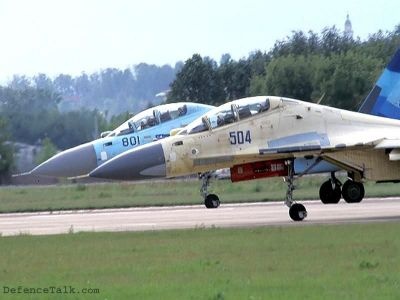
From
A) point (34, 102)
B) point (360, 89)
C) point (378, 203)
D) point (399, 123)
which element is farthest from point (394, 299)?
point (34, 102)

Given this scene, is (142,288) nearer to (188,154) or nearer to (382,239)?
(382,239)

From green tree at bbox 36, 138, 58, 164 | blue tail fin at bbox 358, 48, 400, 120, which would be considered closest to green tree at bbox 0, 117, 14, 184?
green tree at bbox 36, 138, 58, 164

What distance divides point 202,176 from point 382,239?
13.3m

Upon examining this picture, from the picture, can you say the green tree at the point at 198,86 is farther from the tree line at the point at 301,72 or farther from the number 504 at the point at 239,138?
the number 504 at the point at 239,138

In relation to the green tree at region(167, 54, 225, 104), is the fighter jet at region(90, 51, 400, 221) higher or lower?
lower

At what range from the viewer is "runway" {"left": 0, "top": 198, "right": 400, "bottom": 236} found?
26234mm

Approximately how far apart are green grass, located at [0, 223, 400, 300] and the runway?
9.54 ft

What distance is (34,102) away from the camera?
98.4 m

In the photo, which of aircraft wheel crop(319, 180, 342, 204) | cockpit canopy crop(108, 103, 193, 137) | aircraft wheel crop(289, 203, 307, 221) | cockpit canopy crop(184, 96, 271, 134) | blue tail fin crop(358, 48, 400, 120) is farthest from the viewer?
cockpit canopy crop(108, 103, 193, 137)

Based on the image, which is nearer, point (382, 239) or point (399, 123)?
point (382, 239)

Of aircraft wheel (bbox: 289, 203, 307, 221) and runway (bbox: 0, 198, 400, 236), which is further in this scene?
runway (bbox: 0, 198, 400, 236)

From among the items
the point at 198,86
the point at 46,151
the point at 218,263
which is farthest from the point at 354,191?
the point at 46,151

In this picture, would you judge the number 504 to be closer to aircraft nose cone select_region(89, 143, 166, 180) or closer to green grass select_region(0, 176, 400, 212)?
aircraft nose cone select_region(89, 143, 166, 180)

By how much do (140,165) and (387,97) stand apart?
699cm
